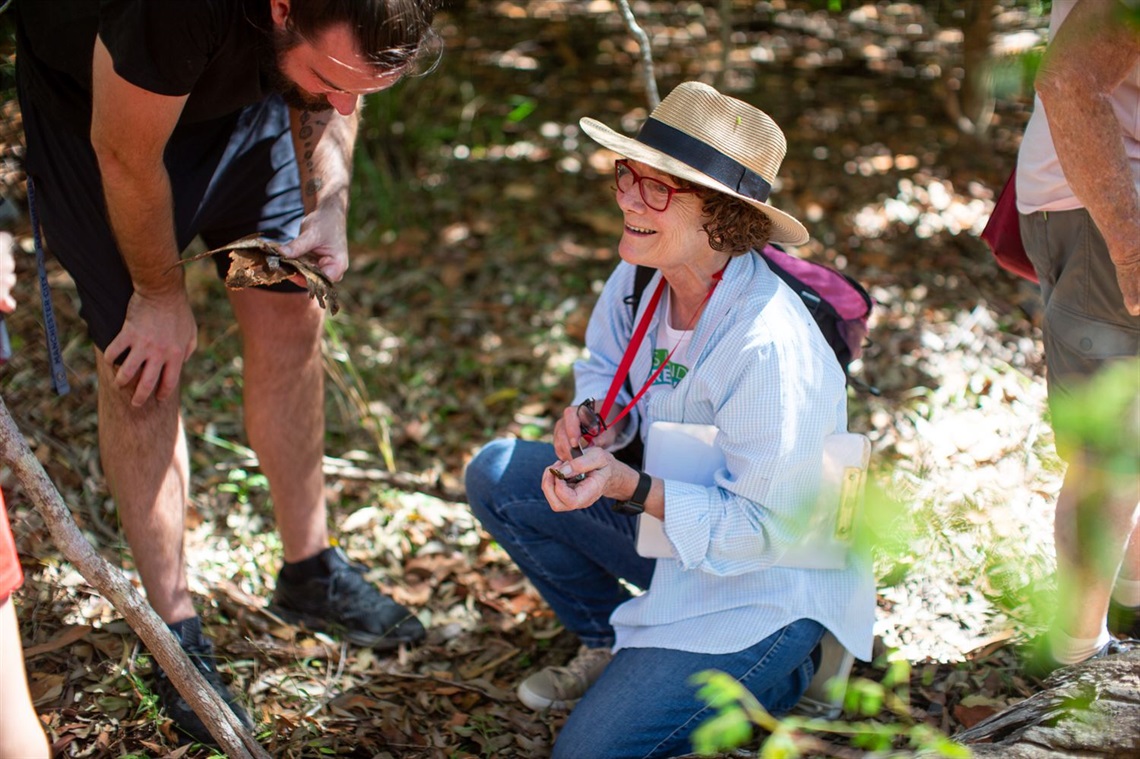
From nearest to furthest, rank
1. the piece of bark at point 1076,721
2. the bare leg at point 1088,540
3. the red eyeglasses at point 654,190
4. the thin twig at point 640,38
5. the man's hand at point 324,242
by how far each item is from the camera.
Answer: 1. the piece of bark at point 1076,721
2. the red eyeglasses at point 654,190
3. the bare leg at point 1088,540
4. the man's hand at point 324,242
5. the thin twig at point 640,38

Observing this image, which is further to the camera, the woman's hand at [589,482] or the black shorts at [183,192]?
A: the black shorts at [183,192]

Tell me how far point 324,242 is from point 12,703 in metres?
1.26

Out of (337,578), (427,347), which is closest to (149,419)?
(337,578)

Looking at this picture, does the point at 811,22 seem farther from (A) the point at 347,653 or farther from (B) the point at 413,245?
(A) the point at 347,653

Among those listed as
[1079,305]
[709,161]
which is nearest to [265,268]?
[709,161]

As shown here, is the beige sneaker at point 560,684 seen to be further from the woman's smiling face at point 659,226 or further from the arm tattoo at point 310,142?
the arm tattoo at point 310,142

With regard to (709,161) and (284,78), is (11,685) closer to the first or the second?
(284,78)

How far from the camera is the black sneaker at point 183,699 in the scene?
2.59 m

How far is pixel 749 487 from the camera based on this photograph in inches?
93.3

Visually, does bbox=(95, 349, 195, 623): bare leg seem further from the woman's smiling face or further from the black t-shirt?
the woman's smiling face

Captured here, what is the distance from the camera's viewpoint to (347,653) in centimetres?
308

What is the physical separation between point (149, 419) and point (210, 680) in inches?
25.3

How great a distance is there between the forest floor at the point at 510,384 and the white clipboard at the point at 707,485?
0.18 meters

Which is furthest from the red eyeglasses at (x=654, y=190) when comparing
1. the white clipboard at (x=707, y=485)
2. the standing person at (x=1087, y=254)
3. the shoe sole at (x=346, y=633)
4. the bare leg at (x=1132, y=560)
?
the shoe sole at (x=346, y=633)
